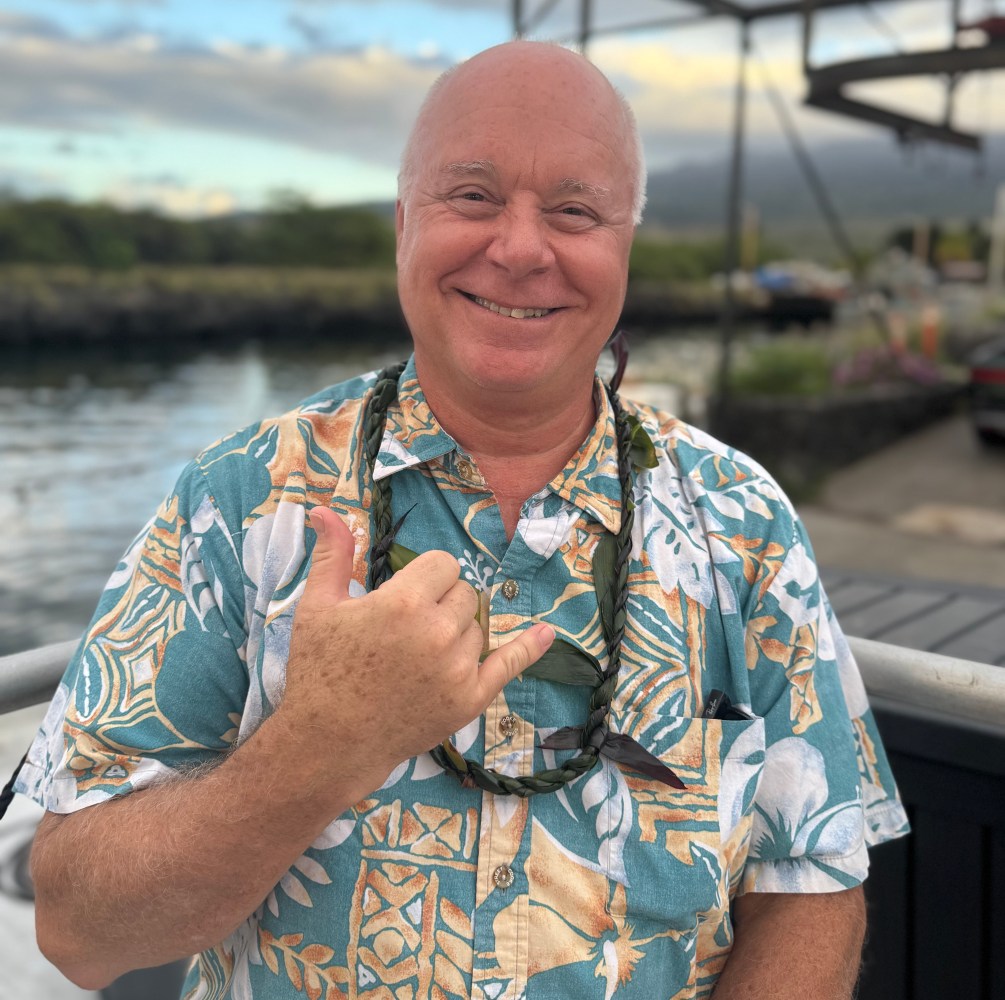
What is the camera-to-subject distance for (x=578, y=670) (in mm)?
1063

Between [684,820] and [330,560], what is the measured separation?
0.51m

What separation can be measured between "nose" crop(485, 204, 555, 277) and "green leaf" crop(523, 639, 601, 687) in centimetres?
45

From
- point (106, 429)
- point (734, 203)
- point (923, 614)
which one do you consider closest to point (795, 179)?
point (734, 203)

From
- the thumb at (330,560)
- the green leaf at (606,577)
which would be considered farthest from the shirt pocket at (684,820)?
the thumb at (330,560)

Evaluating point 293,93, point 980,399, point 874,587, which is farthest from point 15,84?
point 874,587

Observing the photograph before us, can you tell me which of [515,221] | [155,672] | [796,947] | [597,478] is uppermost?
[515,221]

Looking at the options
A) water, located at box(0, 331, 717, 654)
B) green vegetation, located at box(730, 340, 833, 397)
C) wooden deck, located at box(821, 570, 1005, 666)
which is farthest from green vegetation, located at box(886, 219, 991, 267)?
wooden deck, located at box(821, 570, 1005, 666)

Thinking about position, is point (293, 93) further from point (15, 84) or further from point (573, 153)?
point (573, 153)

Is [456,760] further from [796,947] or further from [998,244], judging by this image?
[998,244]

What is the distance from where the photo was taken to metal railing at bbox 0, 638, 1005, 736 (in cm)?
112

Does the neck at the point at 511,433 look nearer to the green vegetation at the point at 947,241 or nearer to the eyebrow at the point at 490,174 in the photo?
the eyebrow at the point at 490,174

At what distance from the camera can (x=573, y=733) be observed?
1.04 metres

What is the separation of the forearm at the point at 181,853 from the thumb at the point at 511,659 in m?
0.14

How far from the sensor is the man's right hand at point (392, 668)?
0.83 meters
